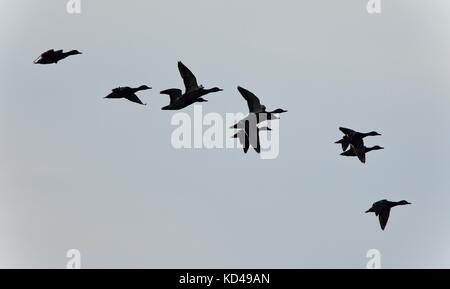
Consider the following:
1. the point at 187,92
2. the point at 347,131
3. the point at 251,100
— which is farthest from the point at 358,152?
Answer: the point at 187,92

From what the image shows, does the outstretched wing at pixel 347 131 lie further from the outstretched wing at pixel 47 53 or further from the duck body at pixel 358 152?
the outstretched wing at pixel 47 53

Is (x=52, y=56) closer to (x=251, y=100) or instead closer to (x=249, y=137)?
(x=251, y=100)

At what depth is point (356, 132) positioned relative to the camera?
4194 cm

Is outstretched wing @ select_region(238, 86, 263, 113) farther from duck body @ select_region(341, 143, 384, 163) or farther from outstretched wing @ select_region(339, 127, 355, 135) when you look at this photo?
duck body @ select_region(341, 143, 384, 163)

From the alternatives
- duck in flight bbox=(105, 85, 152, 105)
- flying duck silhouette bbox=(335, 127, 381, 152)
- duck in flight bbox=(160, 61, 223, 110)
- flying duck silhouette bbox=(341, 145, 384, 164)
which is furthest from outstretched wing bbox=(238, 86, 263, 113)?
flying duck silhouette bbox=(341, 145, 384, 164)

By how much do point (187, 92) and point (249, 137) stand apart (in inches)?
Result: 120

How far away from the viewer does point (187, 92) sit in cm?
4038

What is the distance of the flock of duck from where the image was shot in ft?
132

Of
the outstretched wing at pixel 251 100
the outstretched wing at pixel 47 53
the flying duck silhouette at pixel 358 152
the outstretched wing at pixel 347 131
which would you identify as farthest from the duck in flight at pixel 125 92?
the flying duck silhouette at pixel 358 152

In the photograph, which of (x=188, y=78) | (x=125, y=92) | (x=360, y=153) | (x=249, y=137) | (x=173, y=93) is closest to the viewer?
(x=188, y=78)
